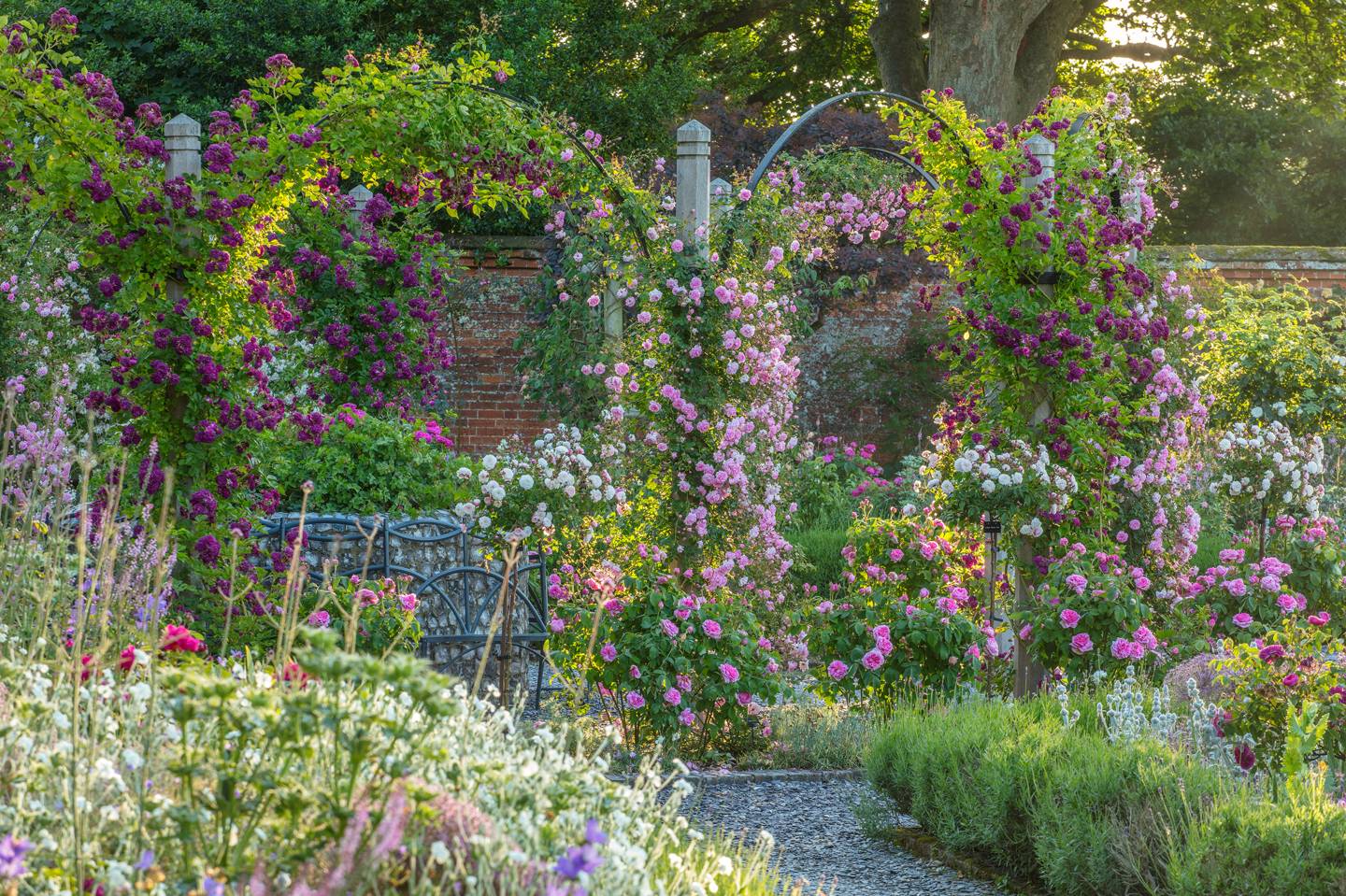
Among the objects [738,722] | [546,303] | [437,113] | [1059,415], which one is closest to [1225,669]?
[738,722]

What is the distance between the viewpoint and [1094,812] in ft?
12.1

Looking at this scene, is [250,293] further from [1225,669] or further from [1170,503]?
[1170,503]

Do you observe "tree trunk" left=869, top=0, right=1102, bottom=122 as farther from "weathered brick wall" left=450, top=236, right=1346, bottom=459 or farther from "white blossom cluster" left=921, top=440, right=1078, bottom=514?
"white blossom cluster" left=921, top=440, right=1078, bottom=514

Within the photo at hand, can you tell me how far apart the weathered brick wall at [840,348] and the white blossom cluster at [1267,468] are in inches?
154

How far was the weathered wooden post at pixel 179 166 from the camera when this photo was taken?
5316 millimetres

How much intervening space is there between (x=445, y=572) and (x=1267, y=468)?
3.90 meters

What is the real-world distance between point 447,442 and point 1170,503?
11.2 ft

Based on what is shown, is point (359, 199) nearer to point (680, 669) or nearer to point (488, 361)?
point (488, 361)

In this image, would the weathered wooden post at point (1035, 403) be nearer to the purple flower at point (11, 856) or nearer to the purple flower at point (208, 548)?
the purple flower at point (208, 548)

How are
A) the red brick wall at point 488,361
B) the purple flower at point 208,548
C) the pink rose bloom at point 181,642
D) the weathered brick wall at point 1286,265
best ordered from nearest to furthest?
1. the pink rose bloom at point 181,642
2. the purple flower at point 208,548
3. the weathered brick wall at point 1286,265
4. the red brick wall at point 488,361

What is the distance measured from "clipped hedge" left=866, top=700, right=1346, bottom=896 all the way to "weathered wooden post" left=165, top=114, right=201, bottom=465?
2.74 m

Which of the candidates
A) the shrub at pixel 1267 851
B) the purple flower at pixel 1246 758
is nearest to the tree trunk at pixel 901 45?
the purple flower at pixel 1246 758

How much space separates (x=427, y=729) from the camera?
211 cm

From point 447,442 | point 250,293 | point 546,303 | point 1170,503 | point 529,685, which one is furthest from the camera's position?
point 546,303
